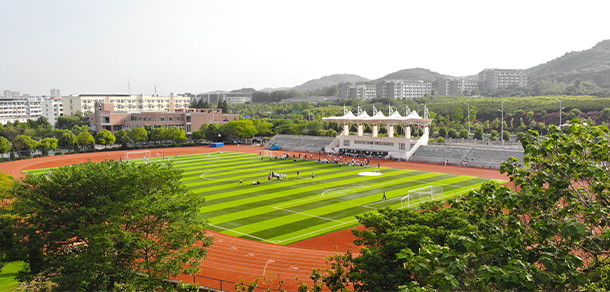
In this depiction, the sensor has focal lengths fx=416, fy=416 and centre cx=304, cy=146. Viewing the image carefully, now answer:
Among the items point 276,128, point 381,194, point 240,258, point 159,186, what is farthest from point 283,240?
point 276,128

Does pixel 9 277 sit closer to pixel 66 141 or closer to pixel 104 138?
pixel 66 141

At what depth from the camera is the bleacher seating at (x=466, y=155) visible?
2322 inches

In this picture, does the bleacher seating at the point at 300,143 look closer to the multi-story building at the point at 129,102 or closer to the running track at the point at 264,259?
the running track at the point at 264,259

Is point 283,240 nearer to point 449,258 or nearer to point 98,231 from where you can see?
point 98,231

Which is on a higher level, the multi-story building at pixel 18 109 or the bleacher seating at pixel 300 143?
the multi-story building at pixel 18 109

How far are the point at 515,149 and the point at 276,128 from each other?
55238 millimetres

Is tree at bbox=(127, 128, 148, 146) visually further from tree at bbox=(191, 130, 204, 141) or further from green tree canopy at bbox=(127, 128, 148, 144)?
tree at bbox=(191, 130, 204, 141)

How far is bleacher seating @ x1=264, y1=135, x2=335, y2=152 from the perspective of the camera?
8331cm

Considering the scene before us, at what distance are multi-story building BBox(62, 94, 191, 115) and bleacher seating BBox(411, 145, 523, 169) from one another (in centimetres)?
11401

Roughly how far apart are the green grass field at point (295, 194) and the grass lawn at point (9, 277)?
12135mm

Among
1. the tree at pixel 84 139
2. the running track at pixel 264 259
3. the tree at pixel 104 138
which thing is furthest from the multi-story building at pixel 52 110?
the running track at pixel 264 259

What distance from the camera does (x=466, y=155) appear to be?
62906mm

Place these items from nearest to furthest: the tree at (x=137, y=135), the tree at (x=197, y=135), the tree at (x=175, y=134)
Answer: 1. the tree at (x=137, y=135)
2. the tree at (x=175, y=134)
3. the tree at (x=197, y=135)

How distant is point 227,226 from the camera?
3094 centimetres
